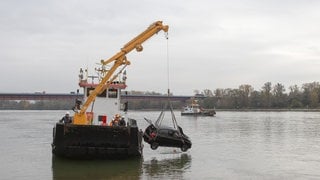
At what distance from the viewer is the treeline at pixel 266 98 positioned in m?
167

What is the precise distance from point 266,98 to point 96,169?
16023 centimetres

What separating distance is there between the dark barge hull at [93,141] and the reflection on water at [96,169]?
0.38m

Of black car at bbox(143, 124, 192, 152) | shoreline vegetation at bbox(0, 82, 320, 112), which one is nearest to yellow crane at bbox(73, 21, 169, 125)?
black car at bbox(143, 124, 192, 152)

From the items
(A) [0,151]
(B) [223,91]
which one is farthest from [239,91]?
(A) [0,151]

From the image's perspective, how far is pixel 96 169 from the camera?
19.2 metres

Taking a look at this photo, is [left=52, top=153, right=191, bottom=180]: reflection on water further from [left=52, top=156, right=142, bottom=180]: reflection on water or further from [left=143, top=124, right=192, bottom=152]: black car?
[left=143, top=124, right=192, bottom=152]: black car

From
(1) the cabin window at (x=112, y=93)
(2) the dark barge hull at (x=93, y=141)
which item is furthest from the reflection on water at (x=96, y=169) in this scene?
(1) the cabin window at (x=112, y=93)

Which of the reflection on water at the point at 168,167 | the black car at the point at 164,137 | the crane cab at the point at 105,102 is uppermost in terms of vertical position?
the crane cab at the point at 105,102

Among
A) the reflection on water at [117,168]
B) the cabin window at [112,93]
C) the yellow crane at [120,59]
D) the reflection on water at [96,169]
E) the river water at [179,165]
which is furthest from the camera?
the cabin window at [112,93]

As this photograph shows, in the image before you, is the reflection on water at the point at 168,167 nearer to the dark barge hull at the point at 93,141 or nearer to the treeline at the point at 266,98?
the dark barge hull at the point at 93,141

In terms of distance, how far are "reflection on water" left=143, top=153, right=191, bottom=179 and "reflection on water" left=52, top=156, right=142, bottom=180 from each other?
0.49 m

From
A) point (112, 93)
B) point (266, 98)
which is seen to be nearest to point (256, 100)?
point (266, 98)

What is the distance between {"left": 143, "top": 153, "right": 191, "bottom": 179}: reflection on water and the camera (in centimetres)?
1861

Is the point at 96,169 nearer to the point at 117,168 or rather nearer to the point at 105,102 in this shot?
the point at 117,168
